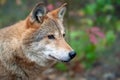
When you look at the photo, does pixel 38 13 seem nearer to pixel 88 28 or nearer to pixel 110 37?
pixel 88 28

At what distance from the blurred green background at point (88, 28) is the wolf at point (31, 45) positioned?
9.02 feet

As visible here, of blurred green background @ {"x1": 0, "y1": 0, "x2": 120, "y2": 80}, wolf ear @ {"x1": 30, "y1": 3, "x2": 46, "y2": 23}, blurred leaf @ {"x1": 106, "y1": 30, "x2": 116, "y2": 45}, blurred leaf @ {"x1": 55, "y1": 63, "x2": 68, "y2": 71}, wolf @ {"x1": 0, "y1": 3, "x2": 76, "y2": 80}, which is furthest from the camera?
blurred leaf @ {"x1": 106, "y1": 30, "x2": 116, "y2": 45}

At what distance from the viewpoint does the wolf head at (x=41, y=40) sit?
7.95m

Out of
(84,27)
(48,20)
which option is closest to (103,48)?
(84,27)

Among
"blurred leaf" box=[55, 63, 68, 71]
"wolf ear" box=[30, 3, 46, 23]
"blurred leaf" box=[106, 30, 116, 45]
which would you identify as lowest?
"blurred leaf" box=[55, 63, 68, 71]

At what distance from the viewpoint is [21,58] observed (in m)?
8.09

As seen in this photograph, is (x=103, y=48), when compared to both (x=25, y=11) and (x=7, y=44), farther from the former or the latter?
(x=7, y=44)

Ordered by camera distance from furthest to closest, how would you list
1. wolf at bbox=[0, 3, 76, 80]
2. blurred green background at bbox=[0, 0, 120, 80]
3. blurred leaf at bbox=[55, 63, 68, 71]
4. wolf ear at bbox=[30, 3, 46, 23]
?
blurred leaf at bbox=[55, 63, 68, 71]
blurred green background at bbox=[0, 0, 120, 80]
wolf at bbox=[0, 3, 76, 80]
wolf ear at bbox=[30, 3, 46, 23]

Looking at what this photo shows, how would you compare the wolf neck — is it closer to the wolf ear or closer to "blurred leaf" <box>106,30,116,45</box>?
the wolf ear

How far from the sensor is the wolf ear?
25.9ft

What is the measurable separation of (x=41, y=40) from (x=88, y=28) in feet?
13.1

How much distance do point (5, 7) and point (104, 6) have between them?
9.51 ft

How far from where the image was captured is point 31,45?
315 inches

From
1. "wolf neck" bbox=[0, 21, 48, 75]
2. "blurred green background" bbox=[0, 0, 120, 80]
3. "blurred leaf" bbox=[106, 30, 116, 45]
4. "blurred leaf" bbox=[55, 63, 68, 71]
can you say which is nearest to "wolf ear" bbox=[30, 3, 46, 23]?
"wolf neck" bbox=[0, 21, 48, 75]
